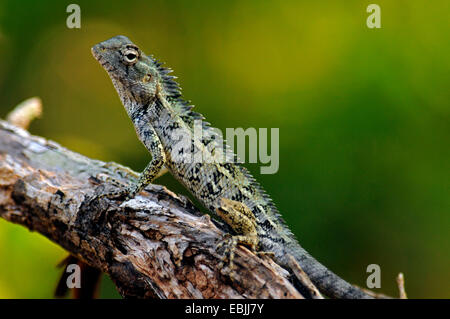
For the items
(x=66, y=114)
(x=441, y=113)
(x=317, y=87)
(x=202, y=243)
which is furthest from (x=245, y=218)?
(x=66, y=114)

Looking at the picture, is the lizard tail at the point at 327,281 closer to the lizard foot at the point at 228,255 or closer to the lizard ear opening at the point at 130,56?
the lizard foot at the point at 228,255

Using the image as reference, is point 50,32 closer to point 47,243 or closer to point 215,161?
point 47,243

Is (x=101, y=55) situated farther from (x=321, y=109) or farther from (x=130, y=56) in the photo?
(x=321, y=109)

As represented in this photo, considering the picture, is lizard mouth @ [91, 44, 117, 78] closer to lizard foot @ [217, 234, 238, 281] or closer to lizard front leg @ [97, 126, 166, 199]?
lizard front leg @ [97, 126, 166, 199]

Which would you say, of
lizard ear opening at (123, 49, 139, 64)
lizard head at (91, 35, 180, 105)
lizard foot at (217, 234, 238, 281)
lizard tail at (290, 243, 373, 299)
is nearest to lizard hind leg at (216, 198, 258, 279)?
lizard foot at (217, 234, 238, 281)

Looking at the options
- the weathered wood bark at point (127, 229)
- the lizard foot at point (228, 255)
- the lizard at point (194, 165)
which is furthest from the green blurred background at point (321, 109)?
the lizard foot at point (228, 255)
